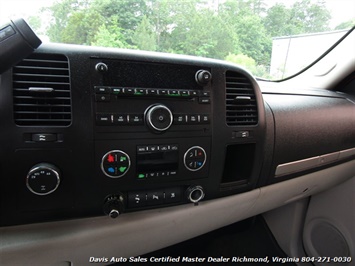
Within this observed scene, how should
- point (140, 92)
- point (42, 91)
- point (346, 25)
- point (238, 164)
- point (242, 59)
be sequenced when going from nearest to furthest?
point (42, 91) < point (140, 92) < point (238, 164) < point (242, 59) < point (346, 25)

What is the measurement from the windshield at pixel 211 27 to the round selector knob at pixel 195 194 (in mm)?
588

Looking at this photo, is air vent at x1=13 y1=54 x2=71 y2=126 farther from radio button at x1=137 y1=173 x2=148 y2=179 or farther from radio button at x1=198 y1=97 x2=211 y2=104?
radio button at x1=198 y1=97 x2=211 y2=104

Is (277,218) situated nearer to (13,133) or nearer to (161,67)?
(161,67)

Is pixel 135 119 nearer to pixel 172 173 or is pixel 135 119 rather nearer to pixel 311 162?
pixel 172 173

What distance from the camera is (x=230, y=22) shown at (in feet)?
4.19

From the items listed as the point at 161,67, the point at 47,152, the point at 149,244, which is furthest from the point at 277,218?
the point at 47,152

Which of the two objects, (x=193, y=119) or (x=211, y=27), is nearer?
(x=193, y=119)

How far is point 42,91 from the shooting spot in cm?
60

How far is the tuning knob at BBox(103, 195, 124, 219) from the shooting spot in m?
0.70

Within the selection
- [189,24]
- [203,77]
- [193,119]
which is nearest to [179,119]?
[193,119]

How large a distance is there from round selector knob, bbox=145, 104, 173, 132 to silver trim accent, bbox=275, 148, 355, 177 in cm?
62

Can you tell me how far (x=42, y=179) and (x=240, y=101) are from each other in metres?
0.68

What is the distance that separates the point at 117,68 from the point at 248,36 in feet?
3.09

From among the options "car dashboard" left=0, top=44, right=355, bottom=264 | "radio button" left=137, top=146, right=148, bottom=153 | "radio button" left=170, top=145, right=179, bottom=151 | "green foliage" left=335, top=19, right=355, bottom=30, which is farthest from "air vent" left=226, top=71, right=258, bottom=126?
"green foliage" left=335, top=19, right=355, bottom=30
